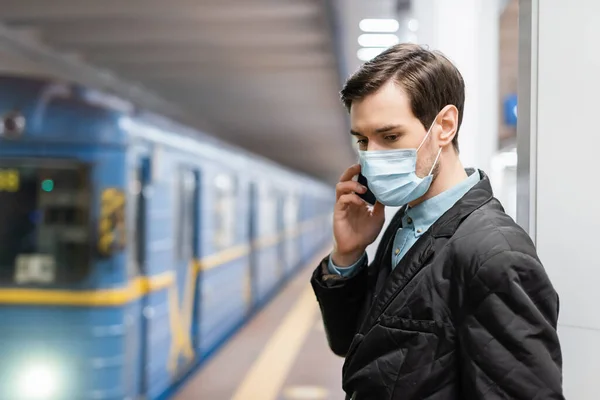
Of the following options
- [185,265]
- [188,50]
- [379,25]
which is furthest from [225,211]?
[379,25]

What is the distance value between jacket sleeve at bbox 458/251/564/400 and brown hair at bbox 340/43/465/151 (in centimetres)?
37

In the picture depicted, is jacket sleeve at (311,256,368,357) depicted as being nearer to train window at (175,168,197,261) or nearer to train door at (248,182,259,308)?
train window at (175,168,197,261)

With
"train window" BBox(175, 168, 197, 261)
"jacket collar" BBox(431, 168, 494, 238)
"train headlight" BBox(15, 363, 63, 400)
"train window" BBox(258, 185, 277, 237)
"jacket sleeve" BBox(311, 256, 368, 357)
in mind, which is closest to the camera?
"jacket collar" BBox(431, 168, 494, 238)

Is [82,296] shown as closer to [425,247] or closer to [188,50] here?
[425,247]

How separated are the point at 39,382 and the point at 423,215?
9.50 ft

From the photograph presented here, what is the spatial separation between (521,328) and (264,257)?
25.5ft

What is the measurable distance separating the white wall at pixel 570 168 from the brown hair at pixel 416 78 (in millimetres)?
311

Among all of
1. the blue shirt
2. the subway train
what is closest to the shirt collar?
the blue shirt

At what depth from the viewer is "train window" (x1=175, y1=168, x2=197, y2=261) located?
15.9 ft

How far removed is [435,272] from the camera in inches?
47.3

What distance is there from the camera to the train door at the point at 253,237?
25.3ft

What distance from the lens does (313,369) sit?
606 centimetres

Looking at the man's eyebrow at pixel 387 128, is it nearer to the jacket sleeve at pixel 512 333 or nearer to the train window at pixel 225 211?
the jacket sleeve at pixel 512 333

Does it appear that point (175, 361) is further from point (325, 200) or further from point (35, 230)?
point (325, 200)
